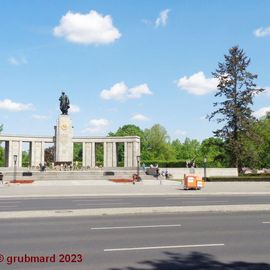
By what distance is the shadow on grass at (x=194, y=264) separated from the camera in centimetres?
900

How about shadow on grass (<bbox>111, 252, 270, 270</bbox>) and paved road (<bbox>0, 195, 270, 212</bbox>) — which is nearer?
shadow on grass (<bbox>111, 252, 270, 270</bbox>)

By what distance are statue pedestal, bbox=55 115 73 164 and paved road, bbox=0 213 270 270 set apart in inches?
2104

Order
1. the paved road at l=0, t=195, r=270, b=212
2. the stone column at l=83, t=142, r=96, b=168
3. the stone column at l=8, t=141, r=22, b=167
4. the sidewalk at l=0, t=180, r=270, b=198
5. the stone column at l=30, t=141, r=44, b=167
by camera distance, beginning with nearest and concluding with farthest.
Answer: the paved road at l=0, t=195, r=270, b=212 → the sidewalk at l=0, t=180, r=270, b=198 → the stone column at l=8, t=141, r=22, b=167 → the stone column at l=30, t=141, r=44, b=167 → the stone column at l=83, t=142, r=96, b=168

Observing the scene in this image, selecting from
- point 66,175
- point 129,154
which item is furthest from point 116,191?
point 129,154

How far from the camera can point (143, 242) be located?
11.8 meters

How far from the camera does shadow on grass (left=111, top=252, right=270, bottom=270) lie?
9000 millimetres

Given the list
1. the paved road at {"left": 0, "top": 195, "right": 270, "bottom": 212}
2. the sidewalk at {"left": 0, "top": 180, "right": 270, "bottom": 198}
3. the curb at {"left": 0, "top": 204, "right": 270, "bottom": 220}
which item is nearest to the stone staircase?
the sidewalk at {"left": 0, "top": 180, "right": 270, "bottom": 198}

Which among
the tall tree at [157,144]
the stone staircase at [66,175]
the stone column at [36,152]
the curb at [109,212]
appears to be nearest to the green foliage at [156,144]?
the tall tree at [157,144]

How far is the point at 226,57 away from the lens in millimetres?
66375

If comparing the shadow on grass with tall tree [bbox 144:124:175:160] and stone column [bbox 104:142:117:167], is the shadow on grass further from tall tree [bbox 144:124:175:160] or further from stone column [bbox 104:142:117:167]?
tall tree [bbox 144:124:175:160]

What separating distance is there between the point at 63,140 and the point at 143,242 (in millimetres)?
59227

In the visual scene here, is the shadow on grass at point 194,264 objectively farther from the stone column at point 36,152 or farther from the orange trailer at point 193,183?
the stone column at point 36,152

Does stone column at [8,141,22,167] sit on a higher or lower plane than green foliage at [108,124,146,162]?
lower

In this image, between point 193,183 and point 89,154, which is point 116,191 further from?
point 89,154
